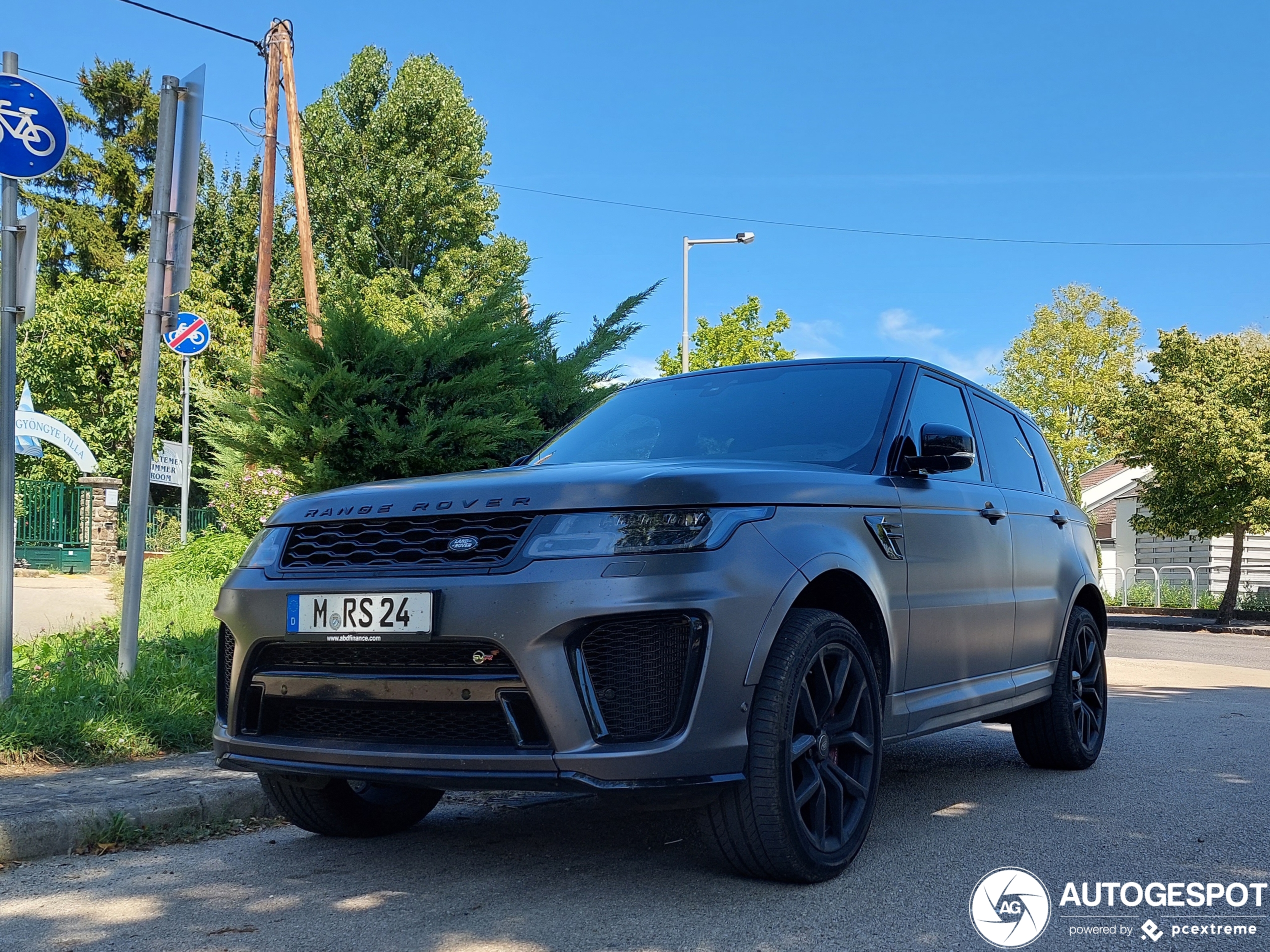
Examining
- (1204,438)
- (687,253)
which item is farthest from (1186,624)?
(687,253)

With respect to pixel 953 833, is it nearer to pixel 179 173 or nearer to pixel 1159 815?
pixel 1159 815

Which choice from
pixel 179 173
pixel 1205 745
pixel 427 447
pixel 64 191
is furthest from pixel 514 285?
pixel 64 191

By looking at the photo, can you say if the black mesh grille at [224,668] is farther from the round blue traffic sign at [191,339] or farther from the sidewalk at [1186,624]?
the sidewalk at [1186,624]

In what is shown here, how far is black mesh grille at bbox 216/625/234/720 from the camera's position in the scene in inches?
156

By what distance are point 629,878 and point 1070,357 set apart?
47453 millimetres

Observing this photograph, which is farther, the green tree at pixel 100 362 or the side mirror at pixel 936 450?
the green tree at pixel 100 362

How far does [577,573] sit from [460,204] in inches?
1376

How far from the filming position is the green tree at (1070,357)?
4744cm

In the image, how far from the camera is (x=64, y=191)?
131 ft

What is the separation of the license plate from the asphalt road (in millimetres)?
795

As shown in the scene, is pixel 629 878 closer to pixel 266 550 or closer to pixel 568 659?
pixel 568 659

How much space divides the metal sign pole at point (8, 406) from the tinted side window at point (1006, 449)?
4600 millimetres

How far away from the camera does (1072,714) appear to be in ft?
19.4

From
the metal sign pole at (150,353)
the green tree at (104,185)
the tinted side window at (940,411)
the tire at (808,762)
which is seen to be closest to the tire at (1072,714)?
the tinted side window at (940,411)
